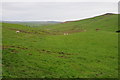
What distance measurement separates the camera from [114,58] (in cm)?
2319

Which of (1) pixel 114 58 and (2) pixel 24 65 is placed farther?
(1) pixel 114 58

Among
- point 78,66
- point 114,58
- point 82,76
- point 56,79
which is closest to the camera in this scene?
point 56,79

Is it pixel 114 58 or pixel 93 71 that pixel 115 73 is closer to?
pixel 93 71

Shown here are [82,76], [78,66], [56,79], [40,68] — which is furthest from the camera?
[78,66]

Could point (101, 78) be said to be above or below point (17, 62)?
below

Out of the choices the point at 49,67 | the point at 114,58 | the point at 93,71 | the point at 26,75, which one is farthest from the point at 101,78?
the point at 114,58

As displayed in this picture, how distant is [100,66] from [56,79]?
7185 millimetres

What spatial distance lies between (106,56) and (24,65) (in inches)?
511

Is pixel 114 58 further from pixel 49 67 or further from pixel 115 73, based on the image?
pixel 49 67

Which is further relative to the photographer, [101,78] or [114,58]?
[114,58]

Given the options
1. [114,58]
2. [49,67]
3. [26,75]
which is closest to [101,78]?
[49,67]

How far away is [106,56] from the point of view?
24.1m

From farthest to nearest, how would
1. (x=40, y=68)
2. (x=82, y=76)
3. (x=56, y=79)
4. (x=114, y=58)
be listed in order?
(x=114, y=58) → (x=40, y=68) → (x=82, y=76) → (x=56, y=79)

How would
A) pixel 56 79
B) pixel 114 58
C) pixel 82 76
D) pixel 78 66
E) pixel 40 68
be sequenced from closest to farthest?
pixel 56 79, pixel 82 76, pixel 40 68, pixel 78 66, pixel 114 58
